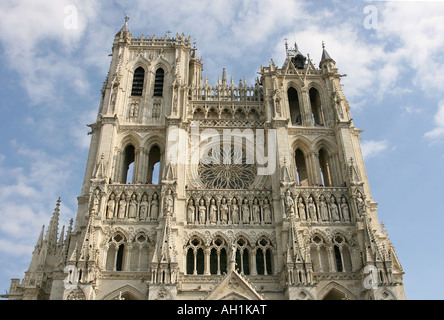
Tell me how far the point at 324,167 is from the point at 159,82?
14292 mm

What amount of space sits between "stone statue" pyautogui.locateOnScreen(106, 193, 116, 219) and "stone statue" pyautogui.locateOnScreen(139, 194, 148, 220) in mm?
1680

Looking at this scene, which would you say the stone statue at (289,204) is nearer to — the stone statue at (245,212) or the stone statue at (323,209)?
the stone statue at (323,209)

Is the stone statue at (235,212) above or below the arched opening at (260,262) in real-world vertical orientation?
above

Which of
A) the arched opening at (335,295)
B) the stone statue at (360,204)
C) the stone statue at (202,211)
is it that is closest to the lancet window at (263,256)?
the arched opening at (335,295)

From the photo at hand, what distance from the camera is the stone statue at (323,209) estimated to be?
2778 centimetres

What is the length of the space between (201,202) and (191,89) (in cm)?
1049

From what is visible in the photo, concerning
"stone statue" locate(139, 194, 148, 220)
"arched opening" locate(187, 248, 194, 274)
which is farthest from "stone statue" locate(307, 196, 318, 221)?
"stone statue" locate(139, 194, 148, 220)

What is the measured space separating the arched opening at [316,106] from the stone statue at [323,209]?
7.95 meters

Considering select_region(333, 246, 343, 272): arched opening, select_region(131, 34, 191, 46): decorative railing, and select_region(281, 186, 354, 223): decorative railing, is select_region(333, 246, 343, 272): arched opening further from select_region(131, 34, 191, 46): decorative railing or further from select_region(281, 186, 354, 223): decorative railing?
select_region(131, 34, 191, 46): decorative railing

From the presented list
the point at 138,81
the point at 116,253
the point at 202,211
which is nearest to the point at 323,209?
the point at 202,211

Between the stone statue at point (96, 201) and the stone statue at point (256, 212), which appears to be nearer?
the stone statue at point (96, 201)

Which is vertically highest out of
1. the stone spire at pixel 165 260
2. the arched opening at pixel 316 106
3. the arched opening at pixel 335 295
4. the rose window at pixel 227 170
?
the arched opening at pixel 316 106
